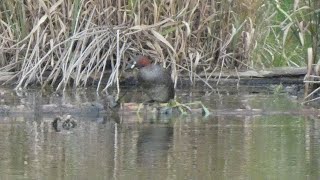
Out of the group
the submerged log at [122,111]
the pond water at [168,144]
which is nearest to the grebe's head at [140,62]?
the pond water at [168,144]

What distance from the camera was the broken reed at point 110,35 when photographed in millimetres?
9289

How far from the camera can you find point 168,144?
20.1ft

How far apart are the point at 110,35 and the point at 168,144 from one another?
337cm

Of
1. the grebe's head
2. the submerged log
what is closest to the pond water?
the submerged log

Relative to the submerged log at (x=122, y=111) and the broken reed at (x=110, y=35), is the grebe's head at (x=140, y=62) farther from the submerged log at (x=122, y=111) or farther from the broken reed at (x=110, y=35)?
the submerged log at (x=122, y=111)

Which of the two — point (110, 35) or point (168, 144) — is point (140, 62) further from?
point (168, 144)

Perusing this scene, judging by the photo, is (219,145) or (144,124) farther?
(144,124)

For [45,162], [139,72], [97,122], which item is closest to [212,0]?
[139,72]

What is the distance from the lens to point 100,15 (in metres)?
9.44

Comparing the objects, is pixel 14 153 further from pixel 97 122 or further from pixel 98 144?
pixel 97 122

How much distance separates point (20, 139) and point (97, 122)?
1066mm

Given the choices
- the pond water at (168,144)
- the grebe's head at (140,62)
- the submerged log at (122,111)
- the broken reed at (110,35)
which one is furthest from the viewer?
the broken reed at (110,35)

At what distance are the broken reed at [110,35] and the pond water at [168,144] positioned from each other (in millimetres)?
745

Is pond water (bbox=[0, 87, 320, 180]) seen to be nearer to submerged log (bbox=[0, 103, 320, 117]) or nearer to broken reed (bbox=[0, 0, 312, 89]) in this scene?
submerged log (bbox=[0, 103, 320, 117])
